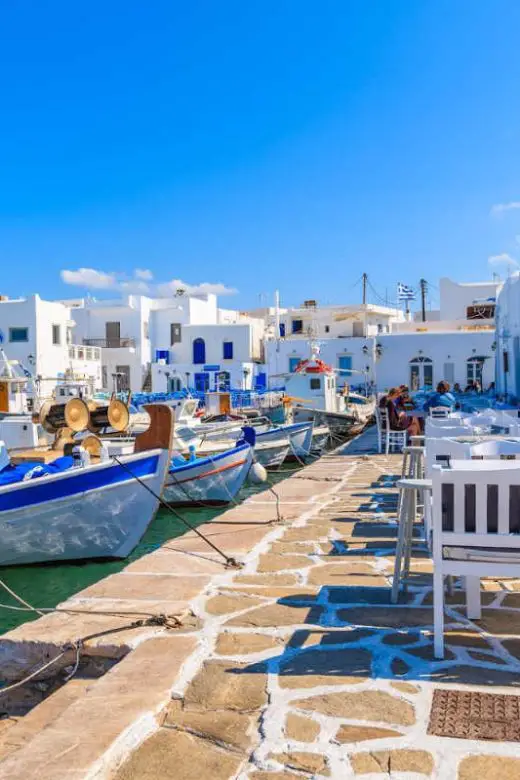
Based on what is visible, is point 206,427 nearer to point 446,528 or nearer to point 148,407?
point 148,407

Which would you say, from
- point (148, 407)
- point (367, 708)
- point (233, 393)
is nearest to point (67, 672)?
point (367, 708)

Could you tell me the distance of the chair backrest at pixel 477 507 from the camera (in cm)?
376

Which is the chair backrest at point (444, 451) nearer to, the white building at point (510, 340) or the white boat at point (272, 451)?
the white building at point (510, 340)

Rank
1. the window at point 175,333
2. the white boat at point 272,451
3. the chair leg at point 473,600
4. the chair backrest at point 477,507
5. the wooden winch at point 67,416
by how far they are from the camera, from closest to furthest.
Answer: the chair backrest at point 477,507 < the chair leg at point 473,600 < the wooden winch at point 67,416 < the white boat at point 272,451 < the window at point 175,333

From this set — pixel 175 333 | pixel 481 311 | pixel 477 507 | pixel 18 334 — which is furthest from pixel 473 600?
pixel 481 311

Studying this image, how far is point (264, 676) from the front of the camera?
370 cm

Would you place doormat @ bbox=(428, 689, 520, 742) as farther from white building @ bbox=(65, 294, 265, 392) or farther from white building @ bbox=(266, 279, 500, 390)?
white building @ bbox=(65, 294, 265, 392)

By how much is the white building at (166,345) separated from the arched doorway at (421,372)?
12.1 meters

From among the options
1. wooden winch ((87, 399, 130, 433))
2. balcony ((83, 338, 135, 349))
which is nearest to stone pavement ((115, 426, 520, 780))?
wooden winch ((87, 399, 130, 433))

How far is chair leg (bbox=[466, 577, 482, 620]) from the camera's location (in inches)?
176

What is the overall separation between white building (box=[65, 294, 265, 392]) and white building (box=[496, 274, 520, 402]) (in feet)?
76.0

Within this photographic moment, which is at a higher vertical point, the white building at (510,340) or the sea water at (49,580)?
the white building at (510,340)

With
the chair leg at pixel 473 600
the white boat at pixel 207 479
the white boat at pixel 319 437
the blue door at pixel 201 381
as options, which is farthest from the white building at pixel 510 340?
the blue door at pixel 201 381

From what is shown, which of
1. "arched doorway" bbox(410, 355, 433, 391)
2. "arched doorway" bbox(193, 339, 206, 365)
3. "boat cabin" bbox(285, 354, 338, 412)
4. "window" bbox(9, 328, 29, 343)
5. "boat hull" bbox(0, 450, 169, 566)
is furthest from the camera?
"arched doorway" bbox(193, 339, 206, 365)
